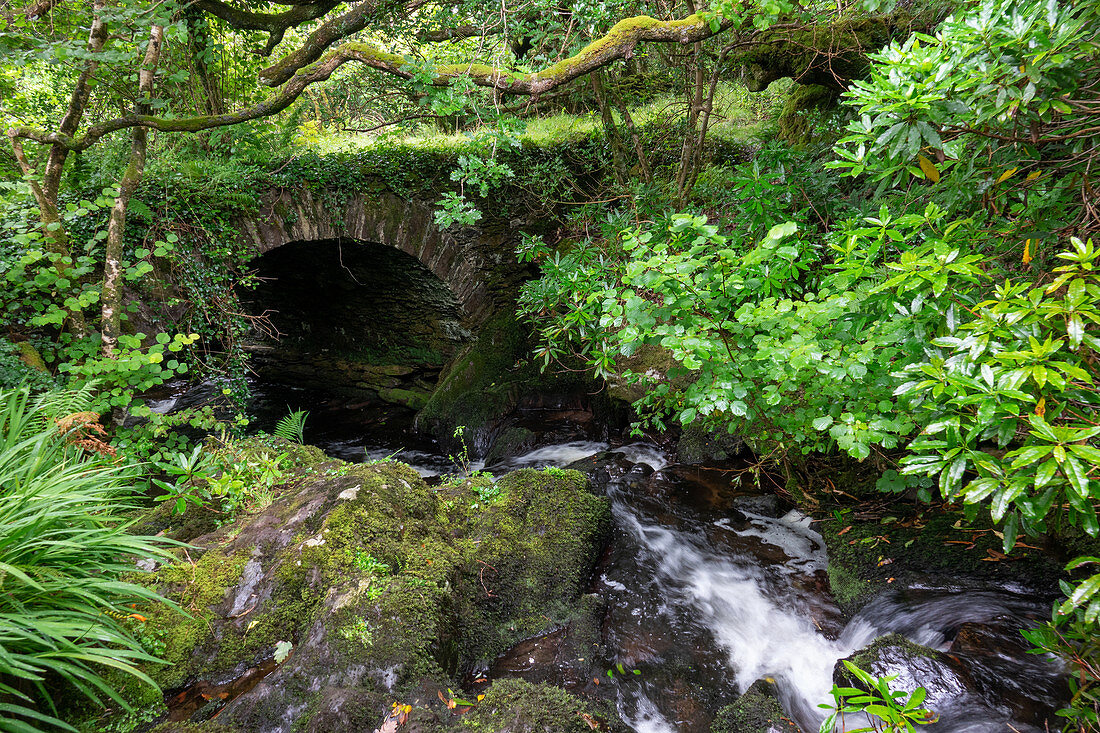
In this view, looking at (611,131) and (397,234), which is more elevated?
(611,131)

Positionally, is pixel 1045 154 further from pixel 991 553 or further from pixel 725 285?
pixel 991 553

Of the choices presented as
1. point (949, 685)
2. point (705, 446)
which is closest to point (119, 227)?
point (705, 446)

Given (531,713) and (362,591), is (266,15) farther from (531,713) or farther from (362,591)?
(531,713)

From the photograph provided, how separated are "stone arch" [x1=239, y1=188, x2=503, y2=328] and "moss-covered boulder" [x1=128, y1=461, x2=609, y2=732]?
13.3ft

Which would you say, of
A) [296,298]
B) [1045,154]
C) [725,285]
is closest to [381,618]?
[725,285]

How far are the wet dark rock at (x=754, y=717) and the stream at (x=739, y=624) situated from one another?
88 millimetres

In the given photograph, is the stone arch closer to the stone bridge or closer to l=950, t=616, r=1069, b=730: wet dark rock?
the stone bridge

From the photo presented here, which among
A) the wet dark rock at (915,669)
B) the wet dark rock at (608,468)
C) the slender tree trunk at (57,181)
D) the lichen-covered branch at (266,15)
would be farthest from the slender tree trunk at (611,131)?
the wet dark rock at (915,669)

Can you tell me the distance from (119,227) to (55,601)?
3.79 meters

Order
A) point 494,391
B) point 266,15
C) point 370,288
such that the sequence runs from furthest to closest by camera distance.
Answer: point 370,288 → point 494,391 → point 266,15

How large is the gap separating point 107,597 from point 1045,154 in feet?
14.2

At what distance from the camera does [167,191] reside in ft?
16.8

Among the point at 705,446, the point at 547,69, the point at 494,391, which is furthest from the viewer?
the point at 494,391

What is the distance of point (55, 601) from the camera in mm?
1585
